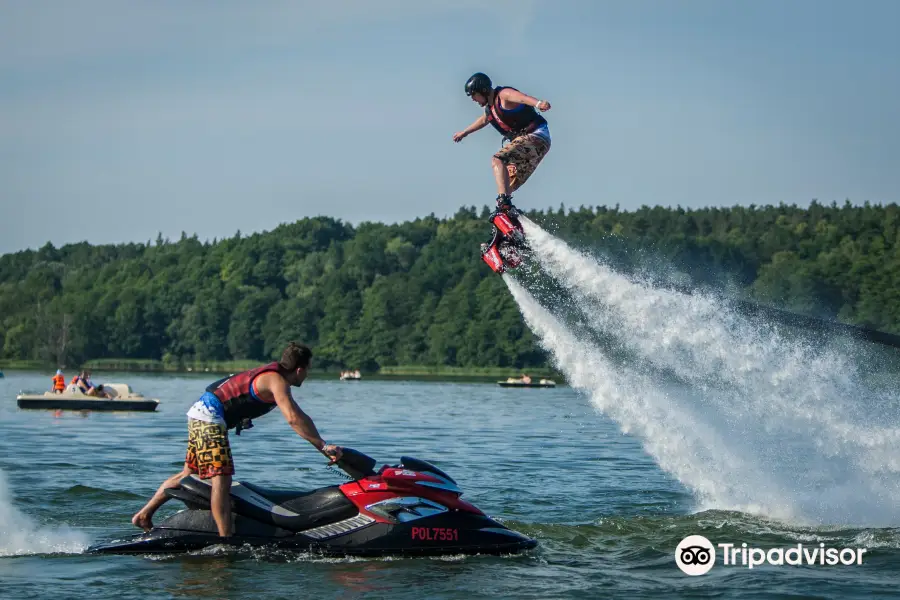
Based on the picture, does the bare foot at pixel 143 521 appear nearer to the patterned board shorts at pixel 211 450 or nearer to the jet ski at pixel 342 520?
the jet ski at pixel 342 520

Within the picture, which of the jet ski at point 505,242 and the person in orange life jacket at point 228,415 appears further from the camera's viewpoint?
the jet ski at point 505,242

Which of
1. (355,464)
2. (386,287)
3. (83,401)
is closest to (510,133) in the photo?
(355,464)

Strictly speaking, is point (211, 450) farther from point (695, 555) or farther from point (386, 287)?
point (386, 287)

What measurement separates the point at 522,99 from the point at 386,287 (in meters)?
112

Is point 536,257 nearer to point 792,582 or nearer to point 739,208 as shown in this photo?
point 792,582

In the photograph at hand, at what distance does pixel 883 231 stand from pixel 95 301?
93800mm

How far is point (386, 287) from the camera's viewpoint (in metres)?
125

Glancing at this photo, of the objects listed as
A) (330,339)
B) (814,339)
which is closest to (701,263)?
(330,339)

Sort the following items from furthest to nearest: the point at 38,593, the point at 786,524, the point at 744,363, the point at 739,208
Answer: the point at 739,208, the point at 744,363, the point at 786,524, the point at 38,593

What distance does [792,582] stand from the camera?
11422 mm

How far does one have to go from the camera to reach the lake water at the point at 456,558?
1096 cm

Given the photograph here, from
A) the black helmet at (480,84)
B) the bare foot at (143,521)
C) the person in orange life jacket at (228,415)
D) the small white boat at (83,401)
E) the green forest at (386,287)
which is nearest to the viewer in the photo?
the person in orange life jacket at (228,415)

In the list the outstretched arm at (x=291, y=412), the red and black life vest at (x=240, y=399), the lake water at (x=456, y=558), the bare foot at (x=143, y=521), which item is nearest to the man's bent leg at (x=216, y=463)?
the red and black life vest at (x=240, y=399)

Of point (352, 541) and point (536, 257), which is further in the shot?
point (536, 257)
